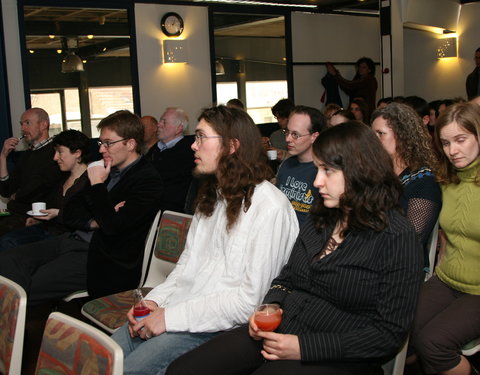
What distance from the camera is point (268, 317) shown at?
1790 millimetres

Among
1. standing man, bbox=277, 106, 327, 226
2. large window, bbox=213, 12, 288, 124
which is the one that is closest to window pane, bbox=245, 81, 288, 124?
large window, bbox=213, 12, 288, 124

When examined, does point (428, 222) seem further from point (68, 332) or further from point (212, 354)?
point (68, 332)

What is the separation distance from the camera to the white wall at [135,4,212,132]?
7.00m

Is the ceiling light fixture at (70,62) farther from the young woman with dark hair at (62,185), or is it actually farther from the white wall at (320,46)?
the white wall at (320,46)

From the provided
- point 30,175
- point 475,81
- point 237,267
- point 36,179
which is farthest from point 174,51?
point 237,267

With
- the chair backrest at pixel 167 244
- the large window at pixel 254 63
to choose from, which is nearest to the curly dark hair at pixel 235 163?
the chair backrest at pixel 167 244

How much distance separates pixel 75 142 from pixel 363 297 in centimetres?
257

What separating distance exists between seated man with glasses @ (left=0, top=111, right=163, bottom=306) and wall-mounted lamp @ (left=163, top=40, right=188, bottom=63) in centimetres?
402

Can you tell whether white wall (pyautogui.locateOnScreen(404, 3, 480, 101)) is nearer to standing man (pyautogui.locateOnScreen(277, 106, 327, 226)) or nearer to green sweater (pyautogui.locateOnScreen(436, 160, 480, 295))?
standing man (pyautogui.locateOnScreen(277, 106, 327, 226))

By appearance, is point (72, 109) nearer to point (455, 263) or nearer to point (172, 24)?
point (172, 24)

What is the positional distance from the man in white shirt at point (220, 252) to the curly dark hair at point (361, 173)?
34cm

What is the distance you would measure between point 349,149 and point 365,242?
304mm

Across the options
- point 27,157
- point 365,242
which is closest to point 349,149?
point 365,242

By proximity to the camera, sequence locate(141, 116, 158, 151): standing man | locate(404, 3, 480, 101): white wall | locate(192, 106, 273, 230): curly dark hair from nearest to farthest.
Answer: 1. locate(192, 106, 273, 230): curly dark hair
2. locate(141, 116, 158, 151): standing man
3. locate(404, 3, 480, 101): white wall
